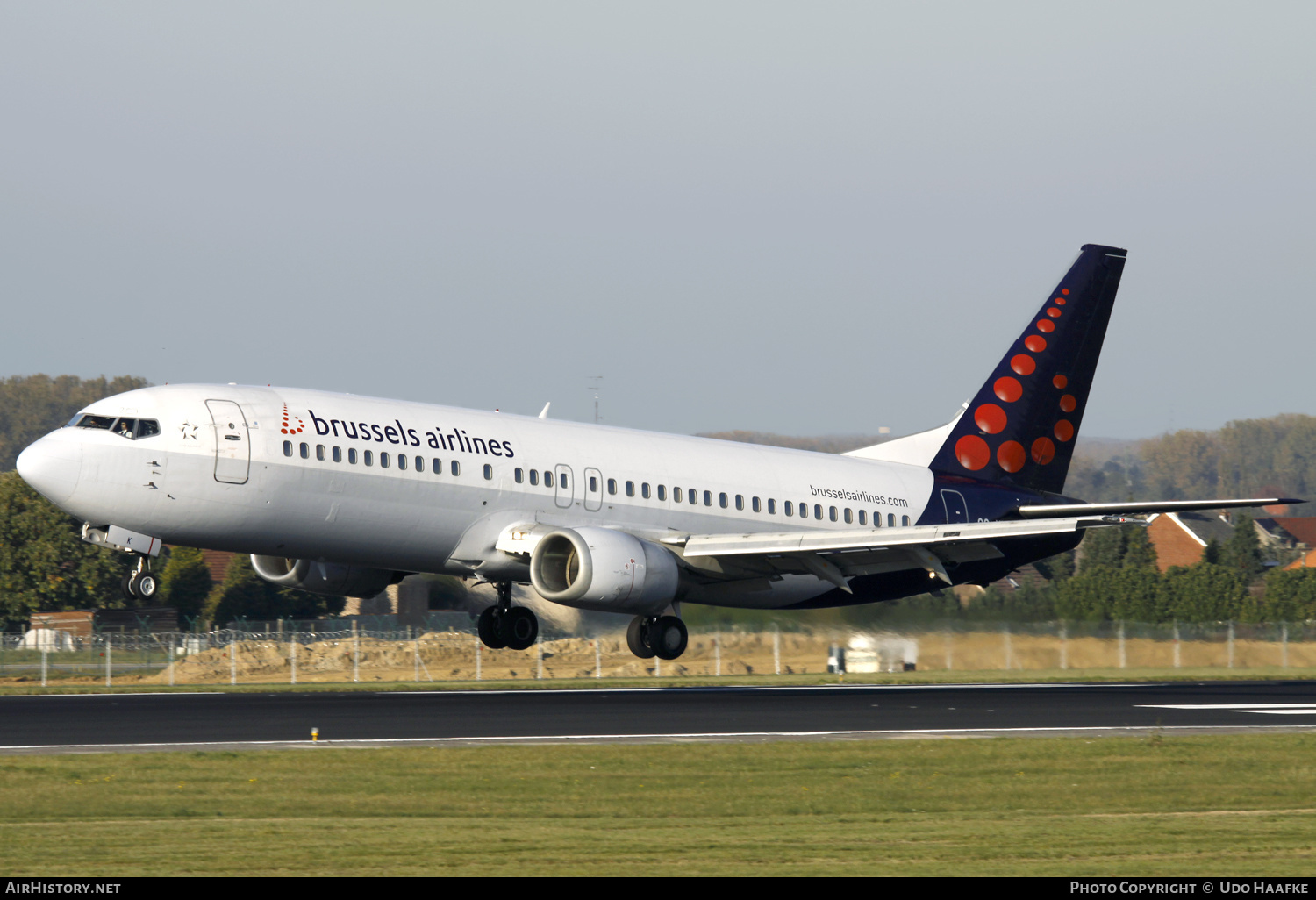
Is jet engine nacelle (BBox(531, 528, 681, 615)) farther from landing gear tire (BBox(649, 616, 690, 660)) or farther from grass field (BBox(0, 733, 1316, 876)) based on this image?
grass field (BBox(0, 733, 1316, 876))

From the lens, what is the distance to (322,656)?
5044 centimetres

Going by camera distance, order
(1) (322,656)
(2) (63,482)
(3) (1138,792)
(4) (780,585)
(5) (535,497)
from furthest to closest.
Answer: (1) (322,656) → (4) (780,585) → (5) (535,497) → (2) (63,482) → (3) (1138,792)

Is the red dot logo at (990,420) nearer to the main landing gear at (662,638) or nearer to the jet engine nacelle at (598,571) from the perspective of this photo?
the main landing gear at (662,638)

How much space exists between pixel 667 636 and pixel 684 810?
18.1m

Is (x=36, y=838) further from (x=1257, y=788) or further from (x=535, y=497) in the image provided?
(x=535, y=497)

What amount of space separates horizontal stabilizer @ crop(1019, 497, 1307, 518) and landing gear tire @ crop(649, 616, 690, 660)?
9175 millimetres

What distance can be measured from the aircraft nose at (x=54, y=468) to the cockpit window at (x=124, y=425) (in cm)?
67

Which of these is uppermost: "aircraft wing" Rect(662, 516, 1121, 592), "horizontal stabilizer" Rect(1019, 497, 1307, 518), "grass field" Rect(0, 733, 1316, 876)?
"horizontal stabilizer" Rect(1019, 497, 1307, 518)

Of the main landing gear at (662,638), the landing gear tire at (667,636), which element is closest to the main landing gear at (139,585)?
the main landing gear at (662,638)

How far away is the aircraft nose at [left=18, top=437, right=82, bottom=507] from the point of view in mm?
27797

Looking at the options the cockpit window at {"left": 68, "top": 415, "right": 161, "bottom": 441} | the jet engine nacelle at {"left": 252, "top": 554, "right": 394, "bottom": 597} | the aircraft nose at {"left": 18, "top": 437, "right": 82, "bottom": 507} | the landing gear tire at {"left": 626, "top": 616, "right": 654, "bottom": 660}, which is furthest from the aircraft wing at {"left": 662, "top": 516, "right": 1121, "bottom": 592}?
the aircraft nose at {"left": 18, "top": 437, "right": 82, "bottom": 507}

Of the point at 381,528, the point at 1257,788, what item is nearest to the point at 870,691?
the point at 381,528

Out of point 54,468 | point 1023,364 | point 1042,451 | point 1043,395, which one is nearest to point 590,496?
point 54,468
